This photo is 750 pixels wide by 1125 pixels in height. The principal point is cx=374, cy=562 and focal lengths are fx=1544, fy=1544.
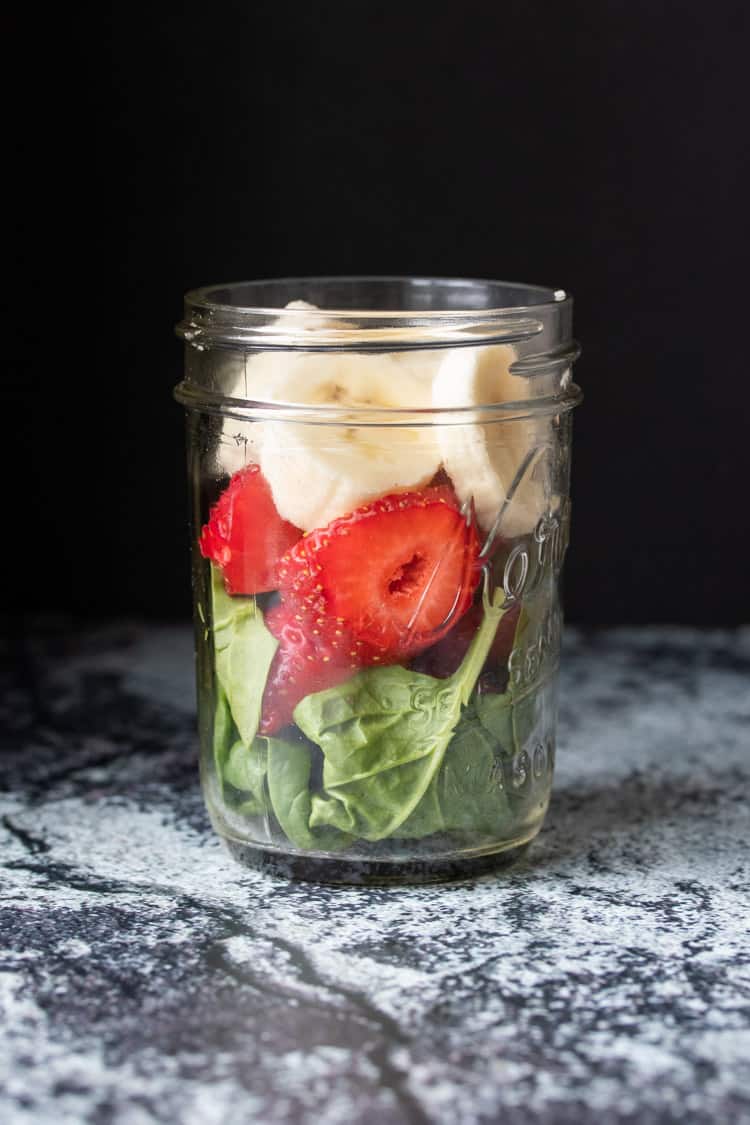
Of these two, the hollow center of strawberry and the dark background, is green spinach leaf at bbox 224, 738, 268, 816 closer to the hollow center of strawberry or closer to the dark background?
the hollow center of strawberry

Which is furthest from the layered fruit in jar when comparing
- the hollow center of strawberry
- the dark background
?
the dark background

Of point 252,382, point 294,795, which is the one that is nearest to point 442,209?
point 252,382

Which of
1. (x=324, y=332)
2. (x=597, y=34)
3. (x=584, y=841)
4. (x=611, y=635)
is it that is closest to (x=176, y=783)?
(x=584, y=841)

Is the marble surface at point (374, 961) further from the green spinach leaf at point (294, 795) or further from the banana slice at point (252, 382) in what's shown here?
the banana slice at point (252, 382)

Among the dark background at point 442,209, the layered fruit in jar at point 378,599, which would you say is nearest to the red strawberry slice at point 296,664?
the layered fruit in jar at point 378,599

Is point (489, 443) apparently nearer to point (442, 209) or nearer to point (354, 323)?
point (354, 323)

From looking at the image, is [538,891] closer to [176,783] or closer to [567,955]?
[567,955]
